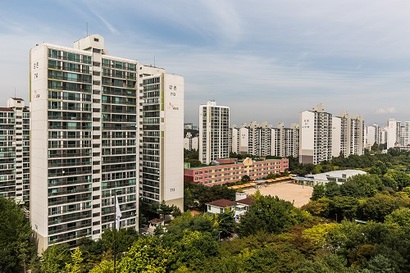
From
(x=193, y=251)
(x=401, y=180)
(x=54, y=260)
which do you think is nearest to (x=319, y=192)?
(x=401, y=180)

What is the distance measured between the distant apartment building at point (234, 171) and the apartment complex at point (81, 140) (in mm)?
14200

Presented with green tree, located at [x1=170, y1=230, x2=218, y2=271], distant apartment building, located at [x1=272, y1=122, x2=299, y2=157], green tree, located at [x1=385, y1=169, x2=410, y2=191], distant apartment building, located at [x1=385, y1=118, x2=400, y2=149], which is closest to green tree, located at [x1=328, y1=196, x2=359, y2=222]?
green tree, located at [x1=170, y1=230, x2=218, y2=271]

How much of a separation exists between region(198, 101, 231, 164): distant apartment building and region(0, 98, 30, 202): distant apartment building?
22.6m

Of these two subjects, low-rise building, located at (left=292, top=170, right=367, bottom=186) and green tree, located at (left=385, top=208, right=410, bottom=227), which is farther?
low-rise building, located at (left=292, top=170, right=367, bottom=186)

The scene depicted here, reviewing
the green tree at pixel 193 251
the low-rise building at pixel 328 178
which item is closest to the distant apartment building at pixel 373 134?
the low-rise building at pixel 328 178

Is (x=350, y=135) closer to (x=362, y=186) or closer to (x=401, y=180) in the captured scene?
(x=401, y=180)

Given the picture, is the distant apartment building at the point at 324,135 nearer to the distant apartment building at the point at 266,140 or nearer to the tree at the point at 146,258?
the distant apartment building at the point at 266,140

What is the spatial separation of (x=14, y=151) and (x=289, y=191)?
28.6 meters

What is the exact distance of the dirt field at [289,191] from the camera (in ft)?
103

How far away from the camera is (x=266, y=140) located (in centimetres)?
5550

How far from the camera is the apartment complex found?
49.1 ft

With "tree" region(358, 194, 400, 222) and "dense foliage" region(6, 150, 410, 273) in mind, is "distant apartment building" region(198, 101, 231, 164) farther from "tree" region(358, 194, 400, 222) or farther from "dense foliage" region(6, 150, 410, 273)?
"tree" region(358, 194, 400, 222)

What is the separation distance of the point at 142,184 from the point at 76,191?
304 inches

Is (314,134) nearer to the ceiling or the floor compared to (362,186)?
nearer to the ceiling
